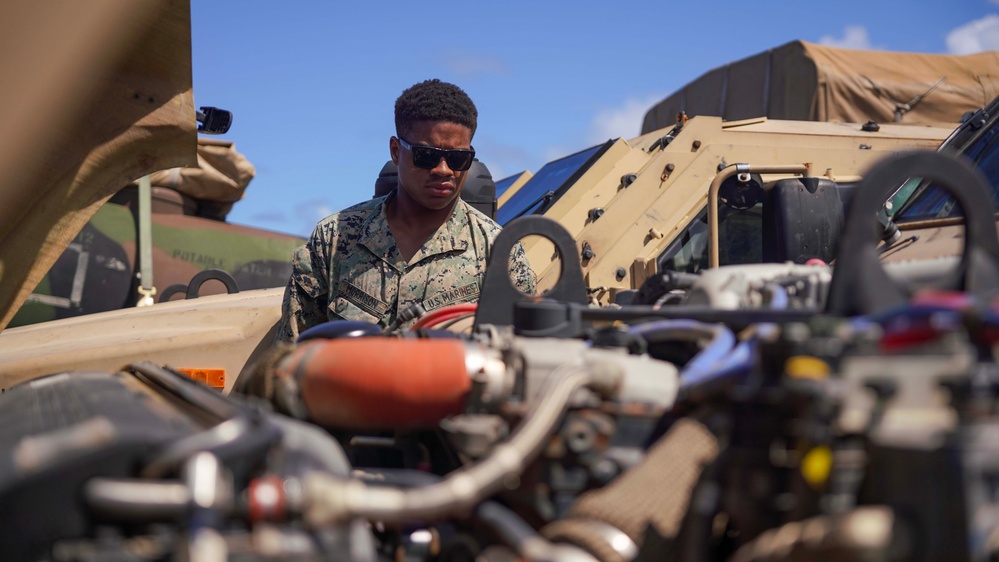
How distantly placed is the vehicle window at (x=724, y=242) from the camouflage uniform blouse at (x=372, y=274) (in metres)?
1.58

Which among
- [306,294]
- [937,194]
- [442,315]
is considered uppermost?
[937,194]

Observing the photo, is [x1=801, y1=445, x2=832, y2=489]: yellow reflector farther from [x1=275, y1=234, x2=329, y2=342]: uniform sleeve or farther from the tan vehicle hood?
[x1=275, y1=234, x2=329, y2=342]: uniform sleeve

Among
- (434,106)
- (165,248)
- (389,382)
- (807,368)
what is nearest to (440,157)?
(434,106)

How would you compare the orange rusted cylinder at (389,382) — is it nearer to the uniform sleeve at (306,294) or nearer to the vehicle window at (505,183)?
the uniform sleeve at (306,294)

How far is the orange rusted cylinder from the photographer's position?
1.45 metres

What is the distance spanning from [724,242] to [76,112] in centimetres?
354

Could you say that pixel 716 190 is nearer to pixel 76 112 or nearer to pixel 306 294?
→ pixel 306 294

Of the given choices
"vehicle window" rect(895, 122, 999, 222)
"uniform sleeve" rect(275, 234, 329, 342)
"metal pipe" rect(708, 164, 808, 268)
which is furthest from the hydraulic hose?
"metal pipe" rect(708, 164, 808, 268)

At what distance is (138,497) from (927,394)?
2.92ft

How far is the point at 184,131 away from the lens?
2686 mm

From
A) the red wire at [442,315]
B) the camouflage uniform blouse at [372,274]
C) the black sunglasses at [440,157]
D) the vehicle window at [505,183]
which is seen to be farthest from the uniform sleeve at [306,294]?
the vehicle window at [505,183]

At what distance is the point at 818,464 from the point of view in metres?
1.12

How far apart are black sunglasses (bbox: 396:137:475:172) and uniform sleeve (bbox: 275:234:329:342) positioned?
56cm

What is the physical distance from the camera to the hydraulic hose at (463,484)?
1.18 meters
